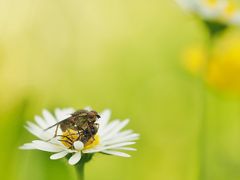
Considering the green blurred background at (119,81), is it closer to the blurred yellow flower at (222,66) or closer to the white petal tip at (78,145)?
the blurred yellow flower at (222,66)

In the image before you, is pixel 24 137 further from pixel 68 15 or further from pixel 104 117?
pixel 68 15

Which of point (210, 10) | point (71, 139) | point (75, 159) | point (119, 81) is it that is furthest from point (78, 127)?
point (119, 81)

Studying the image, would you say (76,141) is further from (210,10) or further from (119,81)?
(119,81)

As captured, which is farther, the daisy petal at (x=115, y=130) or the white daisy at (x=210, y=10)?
the white daisy at (x=210, y=10)

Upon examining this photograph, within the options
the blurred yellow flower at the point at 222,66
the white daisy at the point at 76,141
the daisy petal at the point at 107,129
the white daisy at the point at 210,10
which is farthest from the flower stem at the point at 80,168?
the blurred yellow flower at the point at 222,66

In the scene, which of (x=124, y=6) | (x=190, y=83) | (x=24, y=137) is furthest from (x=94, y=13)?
(x=24, y=137)
